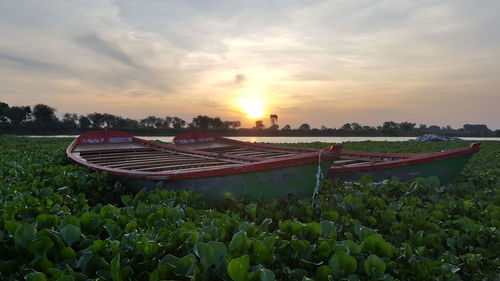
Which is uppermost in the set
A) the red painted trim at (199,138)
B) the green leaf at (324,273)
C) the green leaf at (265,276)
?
the red painted trim at (199,138)

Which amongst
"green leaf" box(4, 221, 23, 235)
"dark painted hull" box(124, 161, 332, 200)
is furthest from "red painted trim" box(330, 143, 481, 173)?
"green leaf" box(4, 221, 23, 235)

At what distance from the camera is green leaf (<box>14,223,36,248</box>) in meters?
2.02

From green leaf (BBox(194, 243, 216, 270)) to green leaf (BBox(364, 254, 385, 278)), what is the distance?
87 cm

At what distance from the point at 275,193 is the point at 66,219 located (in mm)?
2761

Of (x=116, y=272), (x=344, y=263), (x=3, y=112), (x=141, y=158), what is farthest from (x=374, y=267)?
(x=3, y=112)

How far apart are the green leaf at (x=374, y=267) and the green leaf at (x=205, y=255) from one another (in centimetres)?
87

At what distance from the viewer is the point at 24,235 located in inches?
80.0

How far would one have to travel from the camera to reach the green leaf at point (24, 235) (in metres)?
2.02

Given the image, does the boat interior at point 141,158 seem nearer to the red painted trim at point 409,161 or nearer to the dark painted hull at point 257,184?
the dark painted hull at point 257,184

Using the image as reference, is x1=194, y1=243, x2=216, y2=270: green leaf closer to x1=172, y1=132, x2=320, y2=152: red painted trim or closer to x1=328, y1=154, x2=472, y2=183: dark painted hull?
x1=328, y1=154, x2=472, y2=183: dark painted hull

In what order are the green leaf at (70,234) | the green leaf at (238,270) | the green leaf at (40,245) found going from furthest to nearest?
1. the green leaf at (70,234)
2. the green leaf at (40,245)
3. the green leaf at (238,270)

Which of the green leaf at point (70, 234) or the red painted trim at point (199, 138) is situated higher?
the red painted trim at point (199, 138)

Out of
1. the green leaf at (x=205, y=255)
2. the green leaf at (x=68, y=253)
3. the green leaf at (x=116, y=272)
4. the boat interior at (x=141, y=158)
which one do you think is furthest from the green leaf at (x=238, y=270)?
the boat interior at (x=141, y=158)

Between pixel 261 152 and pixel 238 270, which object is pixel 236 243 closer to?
pixel 238 270
